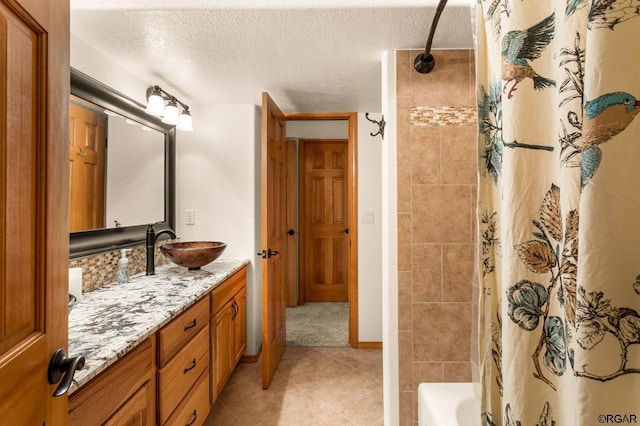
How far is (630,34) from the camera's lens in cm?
39

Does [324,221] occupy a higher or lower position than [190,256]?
higher

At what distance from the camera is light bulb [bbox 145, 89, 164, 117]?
1960 mm

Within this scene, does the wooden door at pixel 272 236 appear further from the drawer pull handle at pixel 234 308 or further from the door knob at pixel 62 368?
the door knob at pixel 62 368

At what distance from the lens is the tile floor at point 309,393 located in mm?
1896

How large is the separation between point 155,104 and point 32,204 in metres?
1.60

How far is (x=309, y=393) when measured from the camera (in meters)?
2.14

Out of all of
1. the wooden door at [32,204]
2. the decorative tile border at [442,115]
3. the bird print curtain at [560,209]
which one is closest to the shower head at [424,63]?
the decorative tile border at [442,115]

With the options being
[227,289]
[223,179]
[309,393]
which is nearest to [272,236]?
[227,289]

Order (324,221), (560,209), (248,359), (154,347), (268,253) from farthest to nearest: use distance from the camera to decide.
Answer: (324,221), (248,359), (268,253), (154,347), (560,209)

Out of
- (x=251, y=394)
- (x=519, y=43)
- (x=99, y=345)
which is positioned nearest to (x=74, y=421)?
(x=99, y=345)

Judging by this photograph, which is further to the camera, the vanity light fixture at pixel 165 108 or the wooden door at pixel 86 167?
the vanity light fixture at pixel 165 108

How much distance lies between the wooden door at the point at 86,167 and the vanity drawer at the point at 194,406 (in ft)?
3.31

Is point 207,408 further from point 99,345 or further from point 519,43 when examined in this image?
point 519,43

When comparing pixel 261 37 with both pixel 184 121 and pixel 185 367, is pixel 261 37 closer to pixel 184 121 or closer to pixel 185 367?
pixel 184 121
